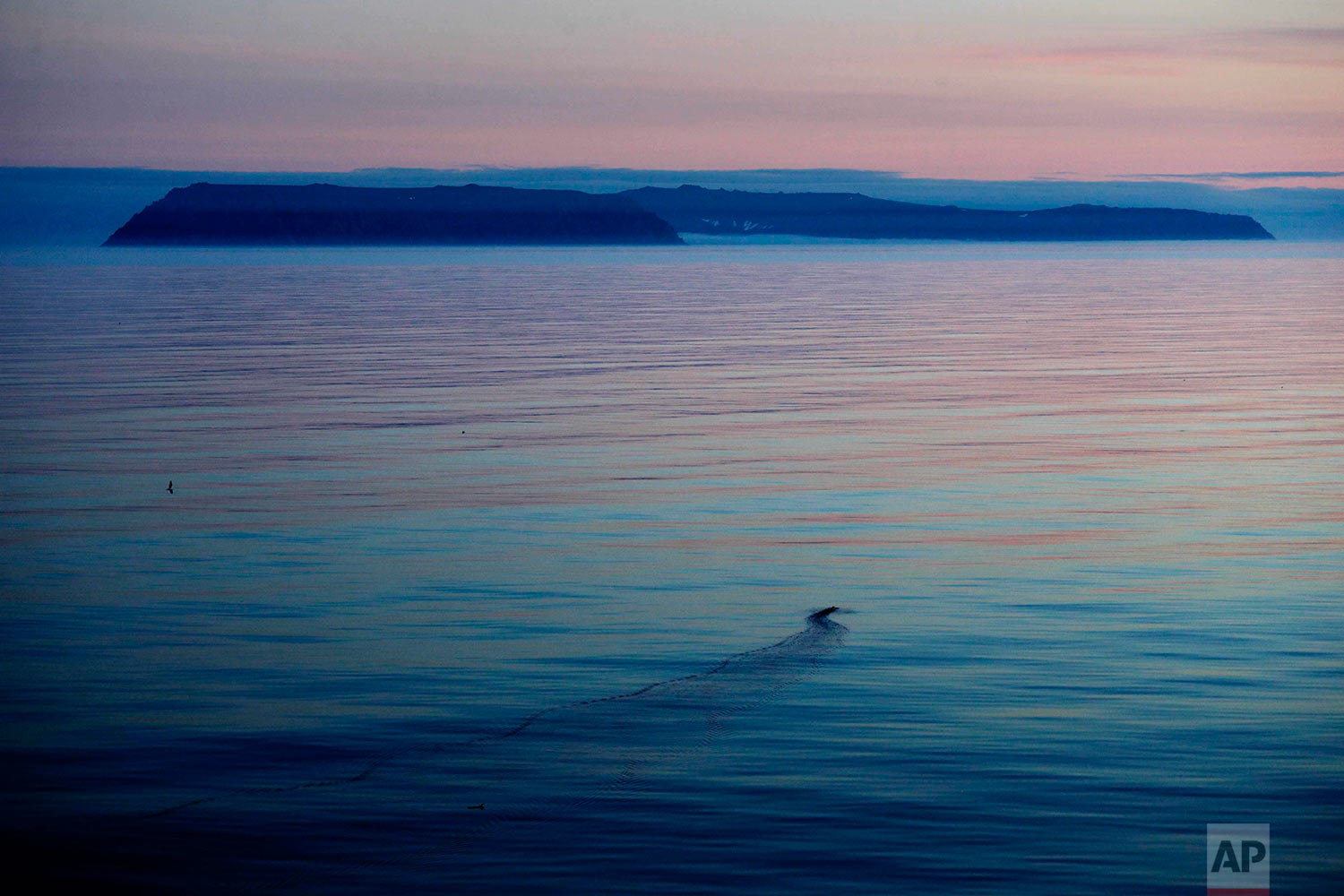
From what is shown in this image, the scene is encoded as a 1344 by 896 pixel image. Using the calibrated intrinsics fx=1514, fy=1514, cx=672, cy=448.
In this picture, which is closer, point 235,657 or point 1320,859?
point 1320,859

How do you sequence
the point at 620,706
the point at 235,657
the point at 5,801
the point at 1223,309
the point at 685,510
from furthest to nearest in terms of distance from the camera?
the point at 1223,309, the point at 685,510, the point at 235,657, the point at 620,706, the point at 5,801

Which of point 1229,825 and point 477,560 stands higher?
point 477,560

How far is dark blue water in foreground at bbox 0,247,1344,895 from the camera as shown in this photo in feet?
29.1

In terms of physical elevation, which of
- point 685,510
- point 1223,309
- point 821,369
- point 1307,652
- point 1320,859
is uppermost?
point 1223,309

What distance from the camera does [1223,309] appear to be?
221 feet

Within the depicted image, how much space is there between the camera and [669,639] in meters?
13.0

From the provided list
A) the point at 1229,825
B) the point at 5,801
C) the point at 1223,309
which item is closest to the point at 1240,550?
the point at 1229,825

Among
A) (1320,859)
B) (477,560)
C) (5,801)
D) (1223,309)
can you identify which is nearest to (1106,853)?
(1320,859)

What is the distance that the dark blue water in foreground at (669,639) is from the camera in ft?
29.1

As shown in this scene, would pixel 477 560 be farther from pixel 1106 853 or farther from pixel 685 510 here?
pixel 1106 853

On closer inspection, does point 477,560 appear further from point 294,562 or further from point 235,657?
point 235,657

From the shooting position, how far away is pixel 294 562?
51.8 feet

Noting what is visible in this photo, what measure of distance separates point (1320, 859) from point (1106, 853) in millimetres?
1233

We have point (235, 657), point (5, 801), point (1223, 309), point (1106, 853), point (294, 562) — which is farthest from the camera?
point (1223, 309)
